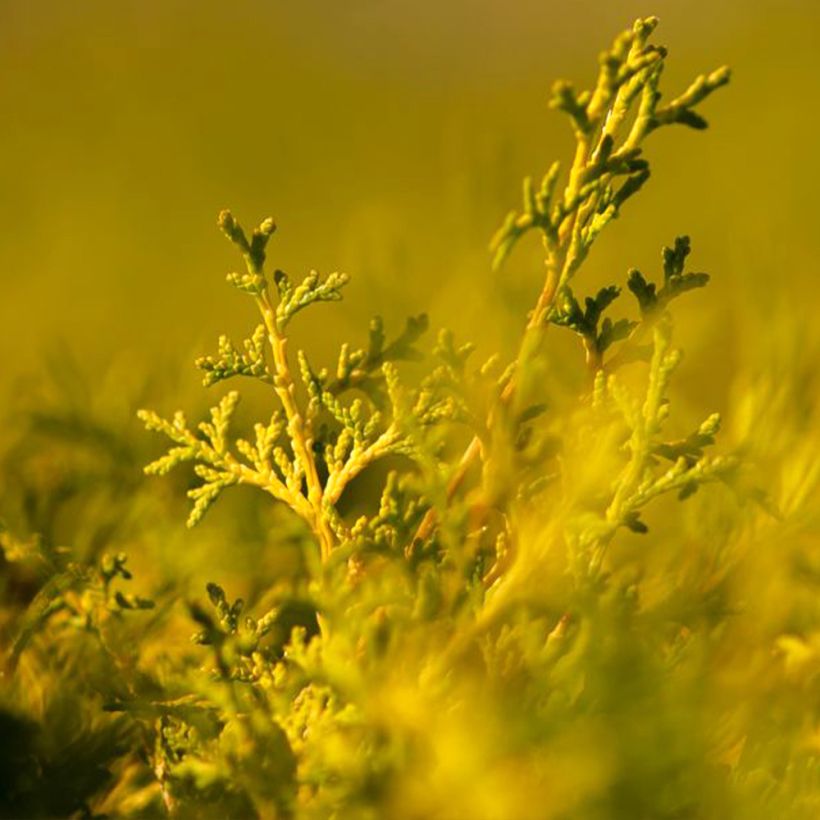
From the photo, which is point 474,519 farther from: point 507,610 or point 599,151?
point 599,151

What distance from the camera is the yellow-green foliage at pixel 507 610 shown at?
0.40 meters

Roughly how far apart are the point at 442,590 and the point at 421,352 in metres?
0.13

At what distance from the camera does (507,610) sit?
1.49 feet

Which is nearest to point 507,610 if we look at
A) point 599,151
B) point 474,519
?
point 474,519

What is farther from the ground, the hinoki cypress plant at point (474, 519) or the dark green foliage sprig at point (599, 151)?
the dark green foliage sprig at point (599, 151)

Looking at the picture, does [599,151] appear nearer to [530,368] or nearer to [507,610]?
[530,368]

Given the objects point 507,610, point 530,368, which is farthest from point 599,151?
point 507,610

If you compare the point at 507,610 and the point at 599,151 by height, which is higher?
the point at 599,151

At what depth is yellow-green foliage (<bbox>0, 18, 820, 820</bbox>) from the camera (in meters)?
0.40

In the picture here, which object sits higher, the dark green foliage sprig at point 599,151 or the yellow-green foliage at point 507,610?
the dark green foliage sprig at point 599,151

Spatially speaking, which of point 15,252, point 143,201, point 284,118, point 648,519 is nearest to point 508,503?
point 648,519

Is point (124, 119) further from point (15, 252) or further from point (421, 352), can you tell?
point (421, 352)

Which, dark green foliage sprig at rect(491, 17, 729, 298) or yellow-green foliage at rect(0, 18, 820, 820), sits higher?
dark green foliage sprig at rect(491, 17, 729, 298)

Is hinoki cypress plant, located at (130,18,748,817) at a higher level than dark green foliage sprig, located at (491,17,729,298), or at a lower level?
lower
